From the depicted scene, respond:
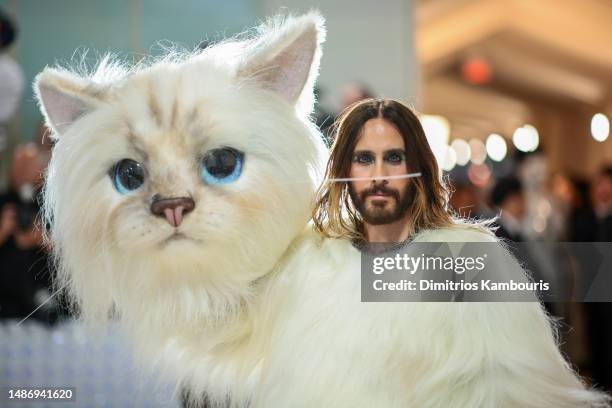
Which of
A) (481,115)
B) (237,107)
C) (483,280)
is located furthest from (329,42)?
(481,115)

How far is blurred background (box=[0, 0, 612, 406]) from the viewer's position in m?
1.17

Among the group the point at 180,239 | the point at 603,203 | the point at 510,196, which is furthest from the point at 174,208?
the point at 603,203

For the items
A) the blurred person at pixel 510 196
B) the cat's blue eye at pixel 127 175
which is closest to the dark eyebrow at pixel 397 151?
the cat's blue eye at pixel 127 175

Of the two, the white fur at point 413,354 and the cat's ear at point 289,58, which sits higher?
the cat's ear at point 289,58

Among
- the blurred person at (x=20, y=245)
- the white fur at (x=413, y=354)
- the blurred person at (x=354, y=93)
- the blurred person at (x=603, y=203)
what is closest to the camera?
the white fur at (x=413, y=354)

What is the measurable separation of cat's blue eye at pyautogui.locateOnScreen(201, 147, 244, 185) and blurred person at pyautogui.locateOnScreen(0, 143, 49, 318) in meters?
0.77

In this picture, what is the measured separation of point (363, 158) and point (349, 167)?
16 mm

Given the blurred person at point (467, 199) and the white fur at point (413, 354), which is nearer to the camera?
the white fur at point (413, 354)

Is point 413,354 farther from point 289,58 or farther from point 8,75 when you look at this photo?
point 8,75

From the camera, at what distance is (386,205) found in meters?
0.74

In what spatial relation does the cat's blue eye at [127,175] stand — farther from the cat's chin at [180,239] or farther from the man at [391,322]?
the man at [391,322]

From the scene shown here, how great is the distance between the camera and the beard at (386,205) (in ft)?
2.41

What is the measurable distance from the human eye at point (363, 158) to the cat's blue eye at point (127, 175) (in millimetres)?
206

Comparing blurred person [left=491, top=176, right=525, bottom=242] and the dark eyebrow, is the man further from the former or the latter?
blurred person [left=491, top=176, right=525, bottom=242]
